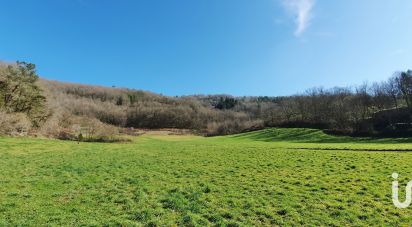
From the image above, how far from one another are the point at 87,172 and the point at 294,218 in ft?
39.0

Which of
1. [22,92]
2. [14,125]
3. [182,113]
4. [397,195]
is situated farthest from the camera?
[182,113]

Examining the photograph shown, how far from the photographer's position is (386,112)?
7962cm

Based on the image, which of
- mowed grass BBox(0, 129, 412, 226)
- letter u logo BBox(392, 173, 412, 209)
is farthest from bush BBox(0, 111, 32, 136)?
letter u logo BBox(392, 173, 412, 209)

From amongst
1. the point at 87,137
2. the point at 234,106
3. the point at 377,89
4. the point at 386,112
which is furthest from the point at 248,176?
the point at 234,106

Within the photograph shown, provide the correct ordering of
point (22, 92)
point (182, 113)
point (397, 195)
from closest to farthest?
point (397, 195)
point (22, 92)
point (182, 113)

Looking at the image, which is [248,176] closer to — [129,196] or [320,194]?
[320,194]

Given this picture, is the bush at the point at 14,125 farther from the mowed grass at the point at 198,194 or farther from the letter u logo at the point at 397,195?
the letter u logo at the point at 397,195

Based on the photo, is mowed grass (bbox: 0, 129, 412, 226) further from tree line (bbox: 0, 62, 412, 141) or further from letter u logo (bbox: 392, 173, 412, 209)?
tree line (bbox: 0, 62, 412, 141)

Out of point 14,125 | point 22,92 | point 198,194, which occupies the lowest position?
point 198,194

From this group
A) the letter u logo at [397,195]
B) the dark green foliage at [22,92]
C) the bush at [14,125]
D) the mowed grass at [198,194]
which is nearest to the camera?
the mowed grass at [198,194]

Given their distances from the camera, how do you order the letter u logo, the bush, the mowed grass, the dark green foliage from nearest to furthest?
the mowed grass → the letter u logo → the bush → the dark green foliage

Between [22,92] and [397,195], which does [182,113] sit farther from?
[397,195]

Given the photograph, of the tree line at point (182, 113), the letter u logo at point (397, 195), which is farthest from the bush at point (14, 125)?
the letter u logo at point (397, 195)

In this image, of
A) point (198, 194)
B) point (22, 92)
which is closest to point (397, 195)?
point (198, 194)
